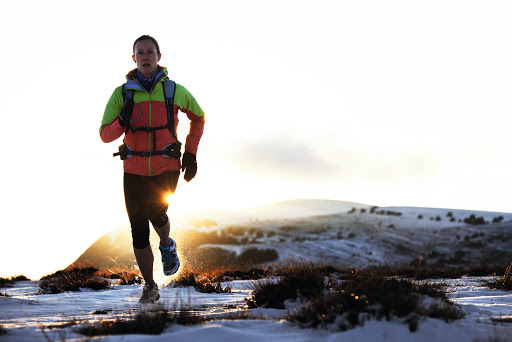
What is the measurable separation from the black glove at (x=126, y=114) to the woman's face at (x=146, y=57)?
0.51 meters

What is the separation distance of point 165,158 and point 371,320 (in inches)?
113

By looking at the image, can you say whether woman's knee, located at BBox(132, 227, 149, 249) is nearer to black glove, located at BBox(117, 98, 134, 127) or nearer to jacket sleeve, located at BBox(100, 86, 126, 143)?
jacket sleeve, located at BBox(100, 86, 126, 143)

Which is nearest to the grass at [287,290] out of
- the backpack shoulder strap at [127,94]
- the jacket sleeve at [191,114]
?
the jacket sleeve at [191,114]

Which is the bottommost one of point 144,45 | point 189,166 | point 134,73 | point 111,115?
point 189,166

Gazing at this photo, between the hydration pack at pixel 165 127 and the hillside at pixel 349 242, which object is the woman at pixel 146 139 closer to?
the hydration pack at pixel 165 127

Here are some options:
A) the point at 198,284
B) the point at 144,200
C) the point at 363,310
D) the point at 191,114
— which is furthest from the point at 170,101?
the point at 198,284

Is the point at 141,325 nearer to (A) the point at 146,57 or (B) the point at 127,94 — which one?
(B) the point at 127,94

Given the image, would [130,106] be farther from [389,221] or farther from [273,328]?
[389,221]

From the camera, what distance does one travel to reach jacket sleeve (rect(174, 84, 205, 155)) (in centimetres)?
462

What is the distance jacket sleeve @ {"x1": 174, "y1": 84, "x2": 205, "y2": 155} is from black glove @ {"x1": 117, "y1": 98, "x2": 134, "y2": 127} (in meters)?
0.54

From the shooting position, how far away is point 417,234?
2711 centimetres

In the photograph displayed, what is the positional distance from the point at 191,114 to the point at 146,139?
68 centimetres

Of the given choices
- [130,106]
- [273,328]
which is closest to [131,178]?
[130,106]

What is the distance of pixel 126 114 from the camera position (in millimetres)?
4184
